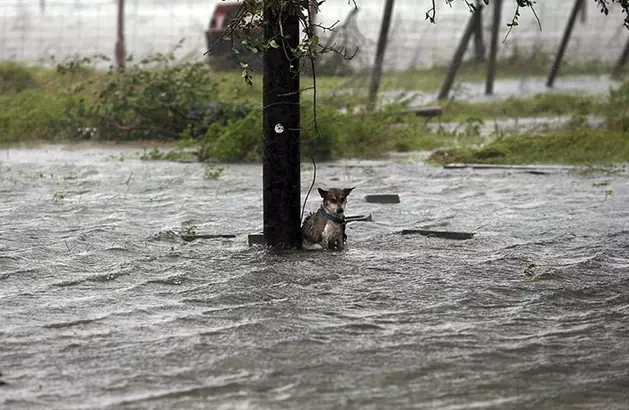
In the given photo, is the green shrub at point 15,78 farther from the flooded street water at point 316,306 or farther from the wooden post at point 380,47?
the flooded street water at point 316,306

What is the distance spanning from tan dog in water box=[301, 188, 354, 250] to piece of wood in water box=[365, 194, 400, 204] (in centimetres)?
268

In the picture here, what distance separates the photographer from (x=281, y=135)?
9.12 m

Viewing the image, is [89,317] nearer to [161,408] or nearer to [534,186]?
[161,408]

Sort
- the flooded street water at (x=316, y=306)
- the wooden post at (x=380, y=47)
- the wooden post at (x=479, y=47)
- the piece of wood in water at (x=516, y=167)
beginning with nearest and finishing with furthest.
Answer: the flooded street water at (x=316, y=306) < the piece of wood in water at (x=516, y=167) < the wooden post at (x=380, y=47) < the wooden post at (x=479, y=47)

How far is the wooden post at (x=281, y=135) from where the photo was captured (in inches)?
350

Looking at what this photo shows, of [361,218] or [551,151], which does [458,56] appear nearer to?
[551,151]

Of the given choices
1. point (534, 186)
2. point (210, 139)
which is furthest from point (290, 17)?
point (210, 139)

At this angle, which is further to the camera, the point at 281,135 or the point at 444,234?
the point at 444,234

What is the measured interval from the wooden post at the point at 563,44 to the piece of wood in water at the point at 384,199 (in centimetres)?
1056

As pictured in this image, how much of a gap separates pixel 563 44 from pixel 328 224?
13.5m

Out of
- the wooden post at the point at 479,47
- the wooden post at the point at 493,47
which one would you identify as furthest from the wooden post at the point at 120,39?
the wooden post at the point at 493,47

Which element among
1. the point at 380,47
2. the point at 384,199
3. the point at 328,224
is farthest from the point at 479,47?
the point at 328,224

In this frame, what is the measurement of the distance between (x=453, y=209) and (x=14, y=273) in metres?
4.56

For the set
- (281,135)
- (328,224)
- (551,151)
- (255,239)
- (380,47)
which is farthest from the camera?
(380,47)
